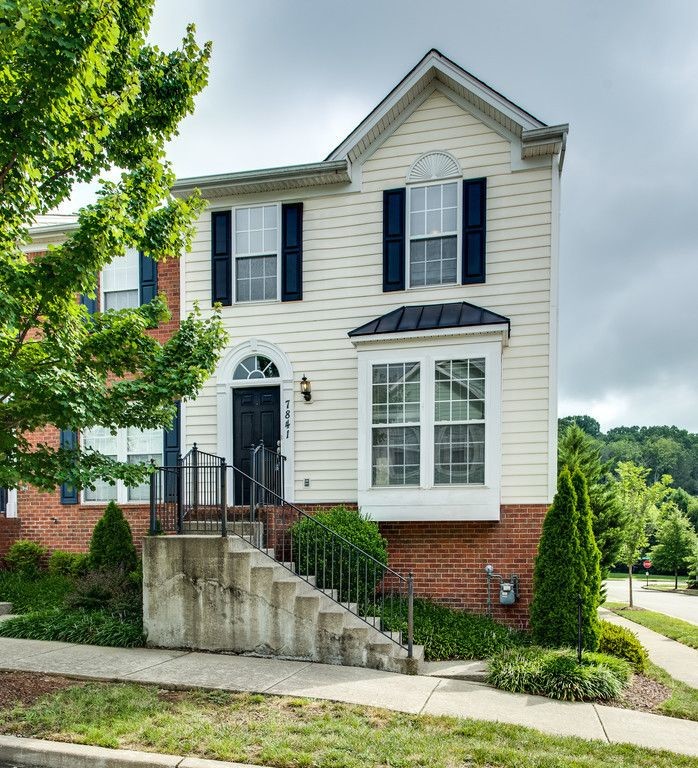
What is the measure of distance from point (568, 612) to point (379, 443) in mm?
3456

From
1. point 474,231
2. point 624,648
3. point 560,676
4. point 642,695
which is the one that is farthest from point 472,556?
point 474,231

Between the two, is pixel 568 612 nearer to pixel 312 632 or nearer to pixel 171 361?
pixel 312 632

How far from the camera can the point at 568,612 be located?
301 inches

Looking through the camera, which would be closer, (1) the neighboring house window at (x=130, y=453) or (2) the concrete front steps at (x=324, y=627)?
(2) the concrete front steps at (x=324, y=627)

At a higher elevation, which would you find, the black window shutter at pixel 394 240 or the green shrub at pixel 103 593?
the black window shutter at pixel 394 240

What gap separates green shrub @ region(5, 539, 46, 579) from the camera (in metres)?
10.8

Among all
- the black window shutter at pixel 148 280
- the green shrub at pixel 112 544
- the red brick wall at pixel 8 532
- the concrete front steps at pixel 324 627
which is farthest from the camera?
the red brick wall at pixel 8 532

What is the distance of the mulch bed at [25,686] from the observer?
5.63 m

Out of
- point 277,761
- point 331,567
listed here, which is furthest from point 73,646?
point 277,761

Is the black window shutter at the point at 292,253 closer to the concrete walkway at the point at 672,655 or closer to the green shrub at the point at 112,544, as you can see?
the green shrub at the point at 112,544

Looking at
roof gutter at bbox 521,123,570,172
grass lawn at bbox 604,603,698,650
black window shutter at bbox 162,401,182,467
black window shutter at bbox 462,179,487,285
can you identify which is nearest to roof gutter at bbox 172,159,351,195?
black window shutter at bbox 462,179,487,285

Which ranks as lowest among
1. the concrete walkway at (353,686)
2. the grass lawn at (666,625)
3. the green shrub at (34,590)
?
the grass lawn at (666,625)

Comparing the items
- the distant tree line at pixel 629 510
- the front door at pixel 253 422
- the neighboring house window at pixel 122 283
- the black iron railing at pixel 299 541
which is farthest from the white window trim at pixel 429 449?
the neighboring house window at pixel 122 283

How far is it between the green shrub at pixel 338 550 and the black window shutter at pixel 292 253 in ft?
12.3
